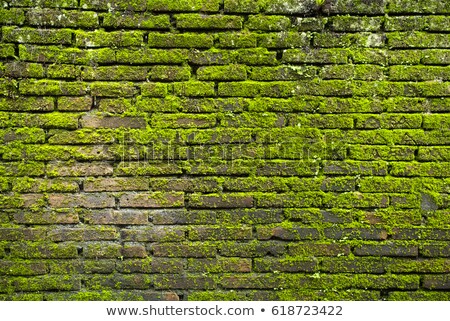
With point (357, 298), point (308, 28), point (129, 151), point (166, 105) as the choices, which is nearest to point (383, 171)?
point (357, 298)

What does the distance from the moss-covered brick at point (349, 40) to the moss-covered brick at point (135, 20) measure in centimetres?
95

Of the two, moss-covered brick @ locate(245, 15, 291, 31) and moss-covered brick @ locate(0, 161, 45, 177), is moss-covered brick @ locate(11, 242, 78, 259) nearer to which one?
moss-covered brick @ locate(0, 161, 45, 177)

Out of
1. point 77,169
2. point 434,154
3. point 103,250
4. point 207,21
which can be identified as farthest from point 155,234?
point 434,154

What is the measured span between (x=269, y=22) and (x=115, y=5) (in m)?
0.94

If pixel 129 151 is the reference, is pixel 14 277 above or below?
below

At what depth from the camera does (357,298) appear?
2.29m

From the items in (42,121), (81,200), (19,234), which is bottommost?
(19,234)

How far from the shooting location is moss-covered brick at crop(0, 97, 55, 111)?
218 centimetres

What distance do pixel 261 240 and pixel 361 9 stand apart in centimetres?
156

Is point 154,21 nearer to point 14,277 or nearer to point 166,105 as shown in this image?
point 166,105

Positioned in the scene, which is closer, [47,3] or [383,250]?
[47,3]

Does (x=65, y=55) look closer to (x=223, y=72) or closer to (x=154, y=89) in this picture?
(x=154, y=89)

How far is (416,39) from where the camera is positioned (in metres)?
2.19

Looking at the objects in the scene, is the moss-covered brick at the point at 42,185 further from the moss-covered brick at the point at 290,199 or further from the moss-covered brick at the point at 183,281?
the moss-covered brick at the point at 290,199
